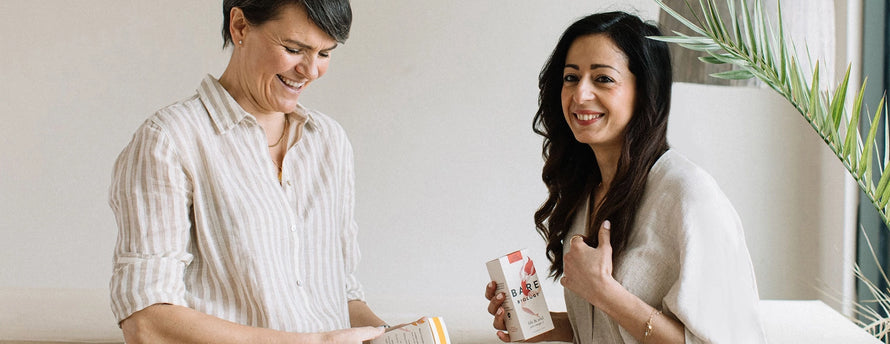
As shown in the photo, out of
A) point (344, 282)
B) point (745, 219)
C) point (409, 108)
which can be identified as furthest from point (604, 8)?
point (344, 282)

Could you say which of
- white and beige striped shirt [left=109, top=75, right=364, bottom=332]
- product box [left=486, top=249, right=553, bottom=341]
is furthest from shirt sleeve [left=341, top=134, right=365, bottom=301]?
product box [left=486, top=249, right=553, bottom=341]

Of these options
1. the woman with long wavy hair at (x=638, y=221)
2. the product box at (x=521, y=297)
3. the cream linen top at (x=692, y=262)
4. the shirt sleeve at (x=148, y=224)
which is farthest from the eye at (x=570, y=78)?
the shirt sleeve at (x=148, y=224)

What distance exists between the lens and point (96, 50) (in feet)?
10.6

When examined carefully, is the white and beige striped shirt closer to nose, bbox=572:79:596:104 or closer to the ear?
the ear

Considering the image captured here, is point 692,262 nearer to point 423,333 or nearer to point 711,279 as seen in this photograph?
point 711,279

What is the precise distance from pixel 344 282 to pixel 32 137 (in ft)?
7.08

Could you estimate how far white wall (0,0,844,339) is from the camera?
322 cm

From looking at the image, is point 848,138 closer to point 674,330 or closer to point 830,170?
point 674,330

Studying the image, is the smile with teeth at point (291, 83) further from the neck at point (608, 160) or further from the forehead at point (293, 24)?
the neck at point (608, 160)

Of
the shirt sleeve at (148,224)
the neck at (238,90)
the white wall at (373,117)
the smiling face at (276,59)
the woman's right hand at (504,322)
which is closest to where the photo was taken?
the shirt sleeve at (148,224)

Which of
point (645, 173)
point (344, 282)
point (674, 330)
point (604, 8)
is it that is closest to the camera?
point (674, 330)

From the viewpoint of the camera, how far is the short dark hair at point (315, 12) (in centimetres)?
146

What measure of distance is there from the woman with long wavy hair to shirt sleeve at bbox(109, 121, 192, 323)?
0.68 meters

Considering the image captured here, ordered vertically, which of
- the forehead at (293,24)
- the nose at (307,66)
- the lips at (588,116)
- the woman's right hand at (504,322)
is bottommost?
the woman's right hand at (504,322)
